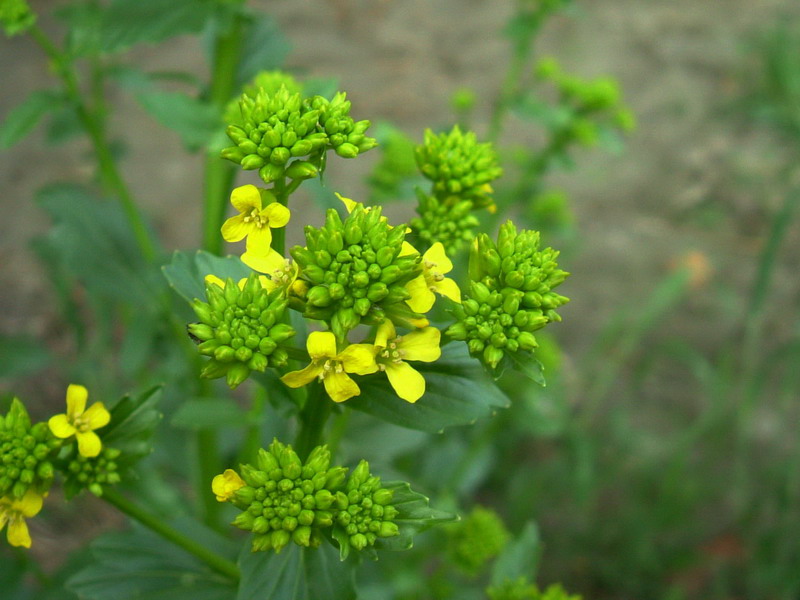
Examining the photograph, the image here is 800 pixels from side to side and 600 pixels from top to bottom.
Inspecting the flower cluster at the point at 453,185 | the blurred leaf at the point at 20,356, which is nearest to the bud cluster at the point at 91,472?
the flower cluster at the point at 453,185

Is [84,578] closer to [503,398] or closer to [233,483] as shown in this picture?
[233,483]

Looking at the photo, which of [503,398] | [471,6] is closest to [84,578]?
[503,398]

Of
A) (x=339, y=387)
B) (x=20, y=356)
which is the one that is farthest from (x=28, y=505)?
(x=20, y=356)

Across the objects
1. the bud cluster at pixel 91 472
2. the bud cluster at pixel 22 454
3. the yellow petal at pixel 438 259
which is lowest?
the bud cluster at pixel 91 472

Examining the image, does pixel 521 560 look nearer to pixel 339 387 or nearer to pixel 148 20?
pixel 339 387

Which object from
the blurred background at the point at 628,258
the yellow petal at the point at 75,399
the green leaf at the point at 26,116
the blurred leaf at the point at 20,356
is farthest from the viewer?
the blurred background at the point at 628,258

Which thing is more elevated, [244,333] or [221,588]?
[244,333]

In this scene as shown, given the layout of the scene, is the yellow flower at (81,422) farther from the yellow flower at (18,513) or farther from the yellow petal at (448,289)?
the yellow petal at (448,289)
